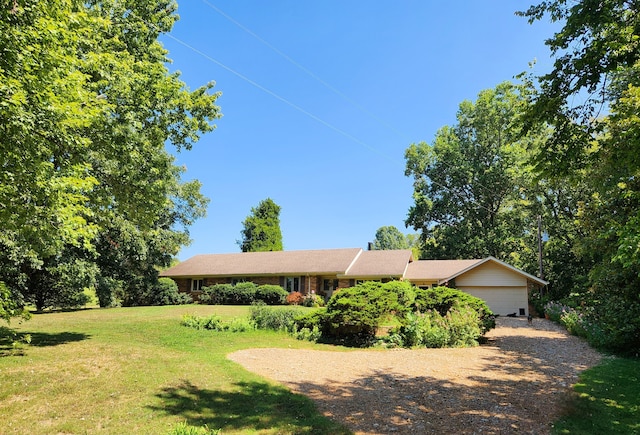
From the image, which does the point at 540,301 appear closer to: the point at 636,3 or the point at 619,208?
the point at 619,208

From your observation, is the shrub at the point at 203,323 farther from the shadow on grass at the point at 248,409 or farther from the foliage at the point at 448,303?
the foliage at the point at 448,303

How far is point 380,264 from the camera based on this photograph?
1272 inches

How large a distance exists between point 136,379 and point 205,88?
35.5 feet

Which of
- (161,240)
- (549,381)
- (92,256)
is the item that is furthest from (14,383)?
(161,240)

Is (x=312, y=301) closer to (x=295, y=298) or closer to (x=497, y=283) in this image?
(x=295, y=298)

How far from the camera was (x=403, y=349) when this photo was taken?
13.8m

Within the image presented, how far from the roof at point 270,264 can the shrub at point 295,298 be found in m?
2.13

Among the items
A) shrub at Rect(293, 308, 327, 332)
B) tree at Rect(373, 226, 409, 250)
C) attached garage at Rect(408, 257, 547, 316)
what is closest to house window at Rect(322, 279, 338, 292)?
attached garage at Rect(408, 257, 547, 316)

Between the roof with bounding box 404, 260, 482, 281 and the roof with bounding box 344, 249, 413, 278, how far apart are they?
2.89ft

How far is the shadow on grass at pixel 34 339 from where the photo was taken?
415 inches

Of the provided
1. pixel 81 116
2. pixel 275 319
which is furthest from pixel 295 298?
pixel 81 116

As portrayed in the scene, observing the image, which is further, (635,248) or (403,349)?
(403,349)

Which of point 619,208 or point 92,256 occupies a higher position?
point 619,208

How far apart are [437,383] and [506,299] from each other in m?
21.7
